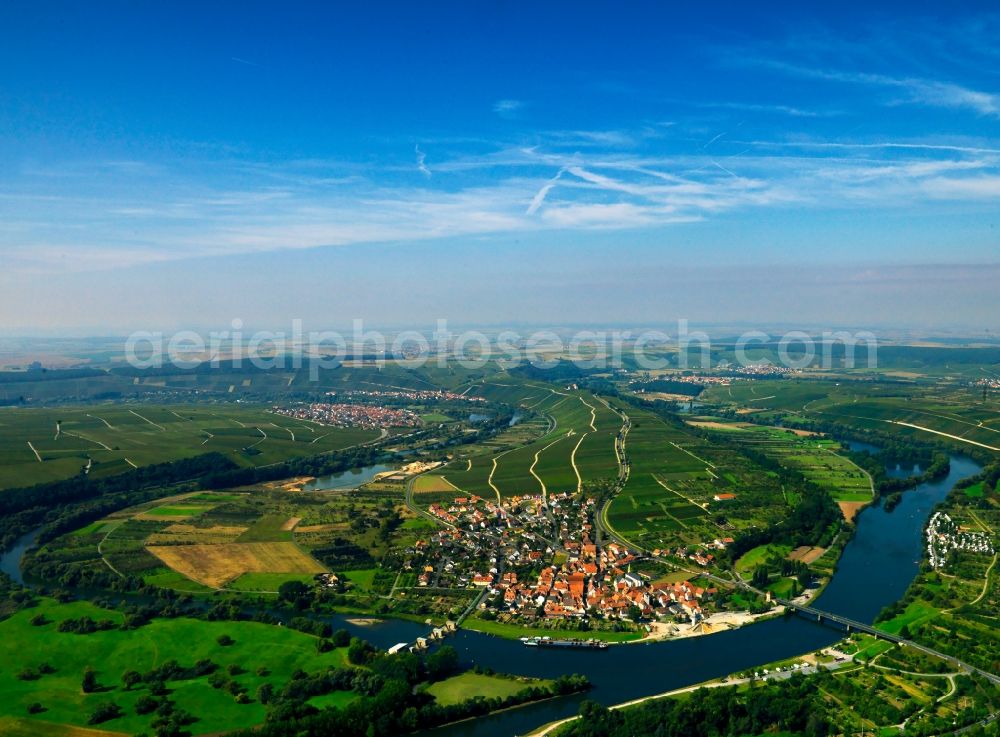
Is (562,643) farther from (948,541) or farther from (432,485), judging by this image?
(432,485)

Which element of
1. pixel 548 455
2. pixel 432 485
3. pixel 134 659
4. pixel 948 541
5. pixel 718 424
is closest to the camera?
pixel 134 659

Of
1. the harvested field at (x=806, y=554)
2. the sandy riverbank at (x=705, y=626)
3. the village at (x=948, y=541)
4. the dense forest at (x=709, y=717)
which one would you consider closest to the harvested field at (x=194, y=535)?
the sandy riverbank at (x=705, y=626)

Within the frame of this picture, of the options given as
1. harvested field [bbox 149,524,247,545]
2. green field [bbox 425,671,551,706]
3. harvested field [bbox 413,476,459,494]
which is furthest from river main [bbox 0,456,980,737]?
harvested field [bbox 413,476,459,494]

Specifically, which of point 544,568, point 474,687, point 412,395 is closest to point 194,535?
point 544,568

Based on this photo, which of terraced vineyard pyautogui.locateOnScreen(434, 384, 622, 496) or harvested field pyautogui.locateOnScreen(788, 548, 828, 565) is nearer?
harvested field pyautogui.locateOnScreen(788, 548, 828, 565)

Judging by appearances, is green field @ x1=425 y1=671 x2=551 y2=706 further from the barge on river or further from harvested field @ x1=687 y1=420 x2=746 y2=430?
harvested field @ x1=687 y1=420 x2=746 y2=430

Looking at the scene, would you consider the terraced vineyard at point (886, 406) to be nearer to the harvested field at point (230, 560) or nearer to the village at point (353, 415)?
the village at point (353, 415)

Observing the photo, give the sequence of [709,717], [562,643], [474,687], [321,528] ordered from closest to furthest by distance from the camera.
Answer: [709,717]
[474,687]
[562,643]
[321,528]
